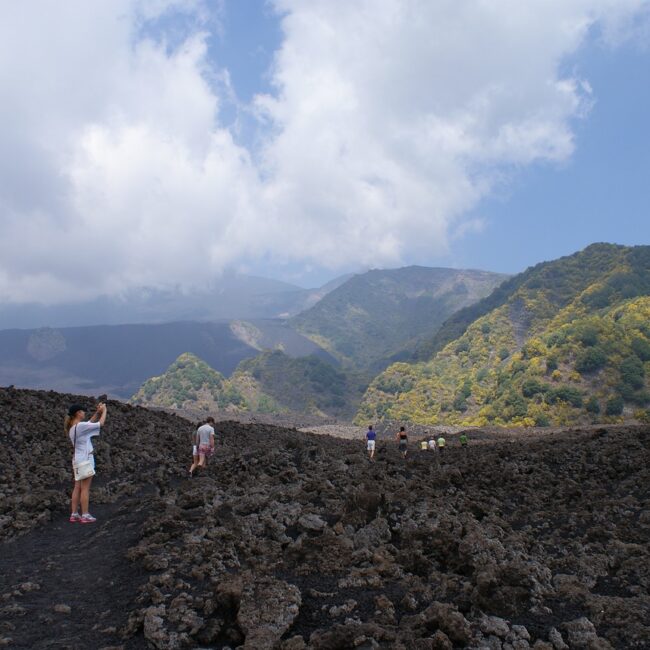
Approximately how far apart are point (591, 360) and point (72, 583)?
58944mm

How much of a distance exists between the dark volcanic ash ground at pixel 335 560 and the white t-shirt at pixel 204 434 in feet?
2.56

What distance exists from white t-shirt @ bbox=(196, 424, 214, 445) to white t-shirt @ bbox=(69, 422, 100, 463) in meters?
4.21

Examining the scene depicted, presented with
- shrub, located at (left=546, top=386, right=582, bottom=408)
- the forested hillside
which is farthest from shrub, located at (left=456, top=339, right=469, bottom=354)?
shrub, located at (left=546, top=386, right=582, bottom=408)

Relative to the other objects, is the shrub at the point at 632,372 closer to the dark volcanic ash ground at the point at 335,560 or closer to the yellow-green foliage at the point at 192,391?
the dark volcanic ash ground at the point at 335,560

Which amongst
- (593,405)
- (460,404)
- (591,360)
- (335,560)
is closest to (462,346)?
(460,404)

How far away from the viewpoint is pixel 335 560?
21.9 feet

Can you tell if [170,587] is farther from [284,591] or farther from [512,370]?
[512,370]

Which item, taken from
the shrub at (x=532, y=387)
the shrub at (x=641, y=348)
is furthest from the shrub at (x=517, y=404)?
the shrub at (x=641, y=348)

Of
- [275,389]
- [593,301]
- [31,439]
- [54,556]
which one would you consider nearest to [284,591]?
[54,556]

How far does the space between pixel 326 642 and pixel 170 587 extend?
7.48 ft

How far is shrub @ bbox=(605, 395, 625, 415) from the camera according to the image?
52438 mm

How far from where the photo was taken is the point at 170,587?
20.2ft

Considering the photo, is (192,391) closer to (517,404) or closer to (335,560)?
(517,404)

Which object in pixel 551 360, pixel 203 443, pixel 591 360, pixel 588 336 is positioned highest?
pixel 588 336
